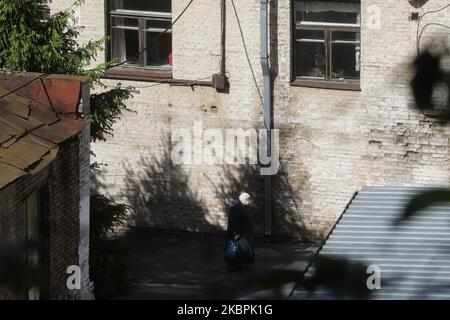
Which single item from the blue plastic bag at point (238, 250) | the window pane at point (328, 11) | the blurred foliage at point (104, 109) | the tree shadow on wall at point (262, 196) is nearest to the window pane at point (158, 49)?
the tree shadow on wall at point (262, 196)

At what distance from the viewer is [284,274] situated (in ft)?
5.90

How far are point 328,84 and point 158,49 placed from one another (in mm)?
2858

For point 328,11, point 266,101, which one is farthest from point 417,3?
point 266,101

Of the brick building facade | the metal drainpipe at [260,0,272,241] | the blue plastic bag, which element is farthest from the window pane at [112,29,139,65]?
the brick building facade

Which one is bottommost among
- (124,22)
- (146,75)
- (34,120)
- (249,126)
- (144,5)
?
(249,126)

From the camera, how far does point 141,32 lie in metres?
18.2

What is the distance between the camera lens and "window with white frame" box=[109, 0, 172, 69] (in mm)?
17969

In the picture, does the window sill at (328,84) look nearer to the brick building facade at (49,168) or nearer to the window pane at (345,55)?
the window pane at (345,55)

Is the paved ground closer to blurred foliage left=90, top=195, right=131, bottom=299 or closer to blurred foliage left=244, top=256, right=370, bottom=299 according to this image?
blurred foliage left=90, top=195, right=131, bottom=299

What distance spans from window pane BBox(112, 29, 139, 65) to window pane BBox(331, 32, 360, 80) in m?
3.14

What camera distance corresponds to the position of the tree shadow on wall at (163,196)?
18094mm

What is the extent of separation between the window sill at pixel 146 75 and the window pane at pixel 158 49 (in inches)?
7.5

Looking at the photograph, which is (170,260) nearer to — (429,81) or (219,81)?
(219,81)
